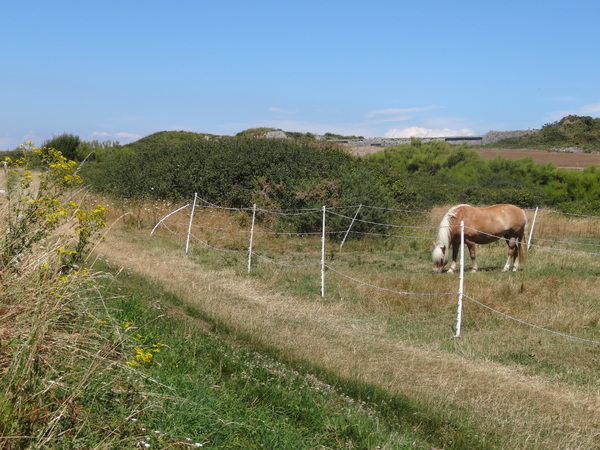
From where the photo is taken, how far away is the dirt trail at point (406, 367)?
6.29m

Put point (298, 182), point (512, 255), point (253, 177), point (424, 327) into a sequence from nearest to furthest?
point (424, 327) → point (512, 255) → point (298, 182) → point (253, 177)

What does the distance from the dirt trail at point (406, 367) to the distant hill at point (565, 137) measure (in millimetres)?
51389

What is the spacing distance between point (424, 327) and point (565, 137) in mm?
56957

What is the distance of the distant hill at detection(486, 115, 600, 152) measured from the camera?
193 ft

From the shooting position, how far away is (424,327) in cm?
992

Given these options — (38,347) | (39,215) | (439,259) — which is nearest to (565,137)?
(439,259)

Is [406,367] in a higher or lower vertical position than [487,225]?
lower

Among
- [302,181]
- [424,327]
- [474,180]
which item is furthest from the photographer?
[474,180]

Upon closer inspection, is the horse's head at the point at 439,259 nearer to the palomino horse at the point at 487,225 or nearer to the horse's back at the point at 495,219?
the palomino horse at the point at 487,225

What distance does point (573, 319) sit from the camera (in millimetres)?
9859

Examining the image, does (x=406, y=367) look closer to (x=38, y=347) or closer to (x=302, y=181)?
(x=38, y=347)

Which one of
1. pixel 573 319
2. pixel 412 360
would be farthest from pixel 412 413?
pixel 573 319

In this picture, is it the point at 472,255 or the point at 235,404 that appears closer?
the point at 235,404

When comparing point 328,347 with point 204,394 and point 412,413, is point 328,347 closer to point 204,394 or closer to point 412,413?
point 412,413
